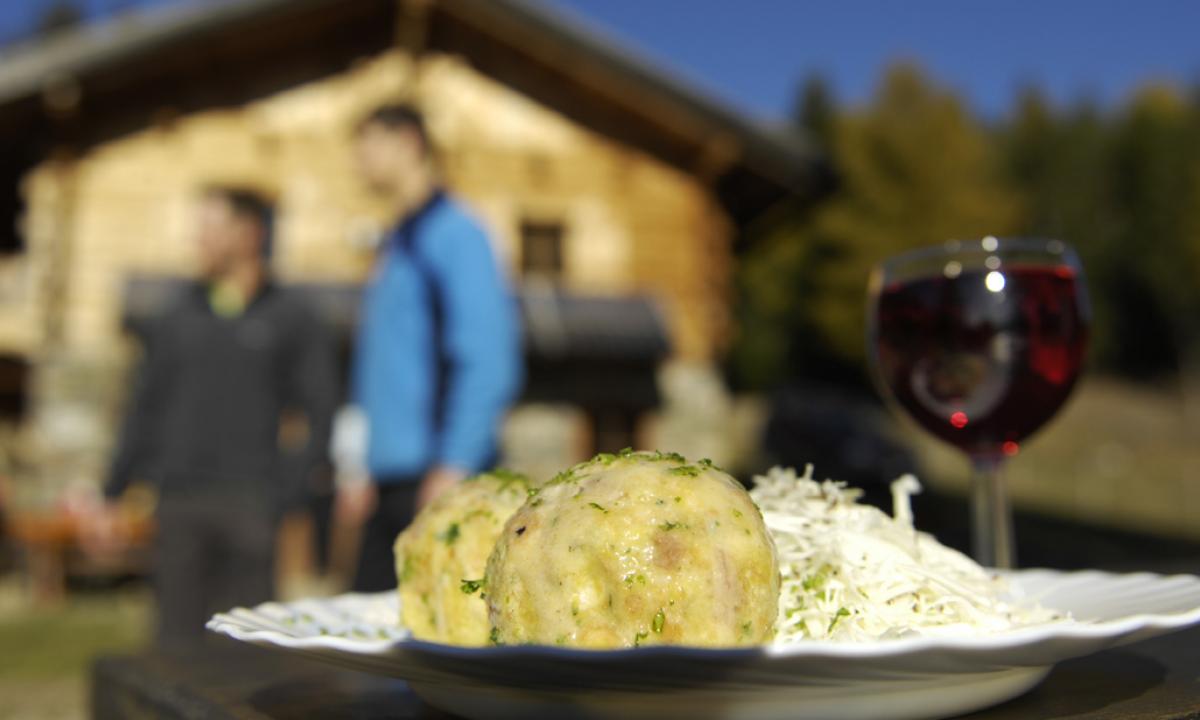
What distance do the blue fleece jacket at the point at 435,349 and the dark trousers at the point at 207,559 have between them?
1066 millimetres

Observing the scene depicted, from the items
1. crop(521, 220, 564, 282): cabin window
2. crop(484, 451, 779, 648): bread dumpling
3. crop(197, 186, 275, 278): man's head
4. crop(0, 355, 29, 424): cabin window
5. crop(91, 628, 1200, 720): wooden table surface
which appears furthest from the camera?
crop(0, 355, 29, 424): cabin window

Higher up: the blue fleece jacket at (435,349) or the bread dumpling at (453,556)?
the blue fleece jacket at (435,349)

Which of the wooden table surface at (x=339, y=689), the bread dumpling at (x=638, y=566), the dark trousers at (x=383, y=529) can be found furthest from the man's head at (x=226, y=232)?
the bread dumpling at (x=638, y=566)

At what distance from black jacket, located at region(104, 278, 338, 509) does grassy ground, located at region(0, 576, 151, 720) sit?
5.18 ft

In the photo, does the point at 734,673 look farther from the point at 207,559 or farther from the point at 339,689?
the point at 207,559

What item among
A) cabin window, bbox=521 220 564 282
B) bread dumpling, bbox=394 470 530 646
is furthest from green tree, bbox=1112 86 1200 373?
bread dumpling, bbox=394 470 530 646

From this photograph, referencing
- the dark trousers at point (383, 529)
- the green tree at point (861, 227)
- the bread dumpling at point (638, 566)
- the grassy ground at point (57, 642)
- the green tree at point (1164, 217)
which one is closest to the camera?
the bread dumpling at point (638, 566)

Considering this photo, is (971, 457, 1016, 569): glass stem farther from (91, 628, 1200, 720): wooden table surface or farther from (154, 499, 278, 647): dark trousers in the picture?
(154, 499, 278, 647): dark trousers

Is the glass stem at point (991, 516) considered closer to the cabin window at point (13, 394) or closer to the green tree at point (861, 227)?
the cabin window at point (13, 394)

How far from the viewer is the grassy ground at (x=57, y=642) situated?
664 centimetres

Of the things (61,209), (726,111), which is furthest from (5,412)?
(726,111)

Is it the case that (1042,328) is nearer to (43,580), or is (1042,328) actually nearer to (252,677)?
(252,677)

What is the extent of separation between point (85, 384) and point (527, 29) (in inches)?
244

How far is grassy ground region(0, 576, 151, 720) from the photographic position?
6.64 meters
